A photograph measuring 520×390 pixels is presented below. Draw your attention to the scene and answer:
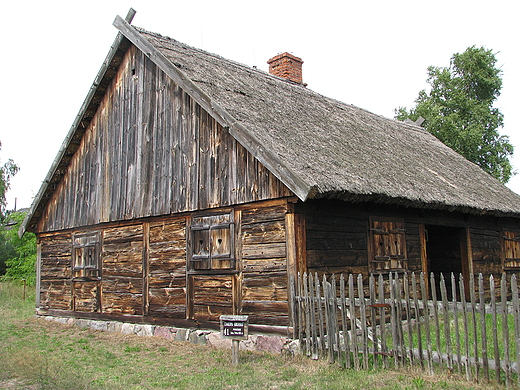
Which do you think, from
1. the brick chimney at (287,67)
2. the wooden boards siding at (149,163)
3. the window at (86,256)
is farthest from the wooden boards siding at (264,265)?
the brick chimney at (287,67)

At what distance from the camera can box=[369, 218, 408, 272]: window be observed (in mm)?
9727

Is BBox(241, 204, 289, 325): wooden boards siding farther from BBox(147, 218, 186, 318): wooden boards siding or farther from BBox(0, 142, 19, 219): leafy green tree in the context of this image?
BBox(0, 142, 19, 219): leafy green tree

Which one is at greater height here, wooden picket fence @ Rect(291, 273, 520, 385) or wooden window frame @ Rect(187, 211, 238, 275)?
wooden window frame @ Rect(187, 211, 238, 275)

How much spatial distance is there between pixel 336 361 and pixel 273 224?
2.43 m

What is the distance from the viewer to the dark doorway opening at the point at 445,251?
41.7ft

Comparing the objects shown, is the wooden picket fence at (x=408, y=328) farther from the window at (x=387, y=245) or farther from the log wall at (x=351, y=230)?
the window at (x=387, y=245)

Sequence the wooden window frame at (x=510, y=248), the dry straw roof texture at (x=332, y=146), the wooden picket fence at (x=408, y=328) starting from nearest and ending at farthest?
the wooden picket fence at (x=408, y=328) < the dry straw roof texture at (x=332, y=146) < the wooden window frame at (x=510, y=248)

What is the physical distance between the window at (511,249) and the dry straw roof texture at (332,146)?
3.00 feet

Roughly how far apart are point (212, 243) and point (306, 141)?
2.54 m

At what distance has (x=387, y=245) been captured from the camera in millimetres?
10062

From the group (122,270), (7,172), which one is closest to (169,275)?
(122,270)

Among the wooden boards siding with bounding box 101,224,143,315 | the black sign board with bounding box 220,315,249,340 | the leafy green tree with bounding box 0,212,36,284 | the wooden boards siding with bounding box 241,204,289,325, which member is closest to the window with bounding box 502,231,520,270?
the wooden boards siding with bounding box 241,204,289,325

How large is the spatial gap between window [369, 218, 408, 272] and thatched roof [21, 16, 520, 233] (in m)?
0.79

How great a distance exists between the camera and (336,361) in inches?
280
